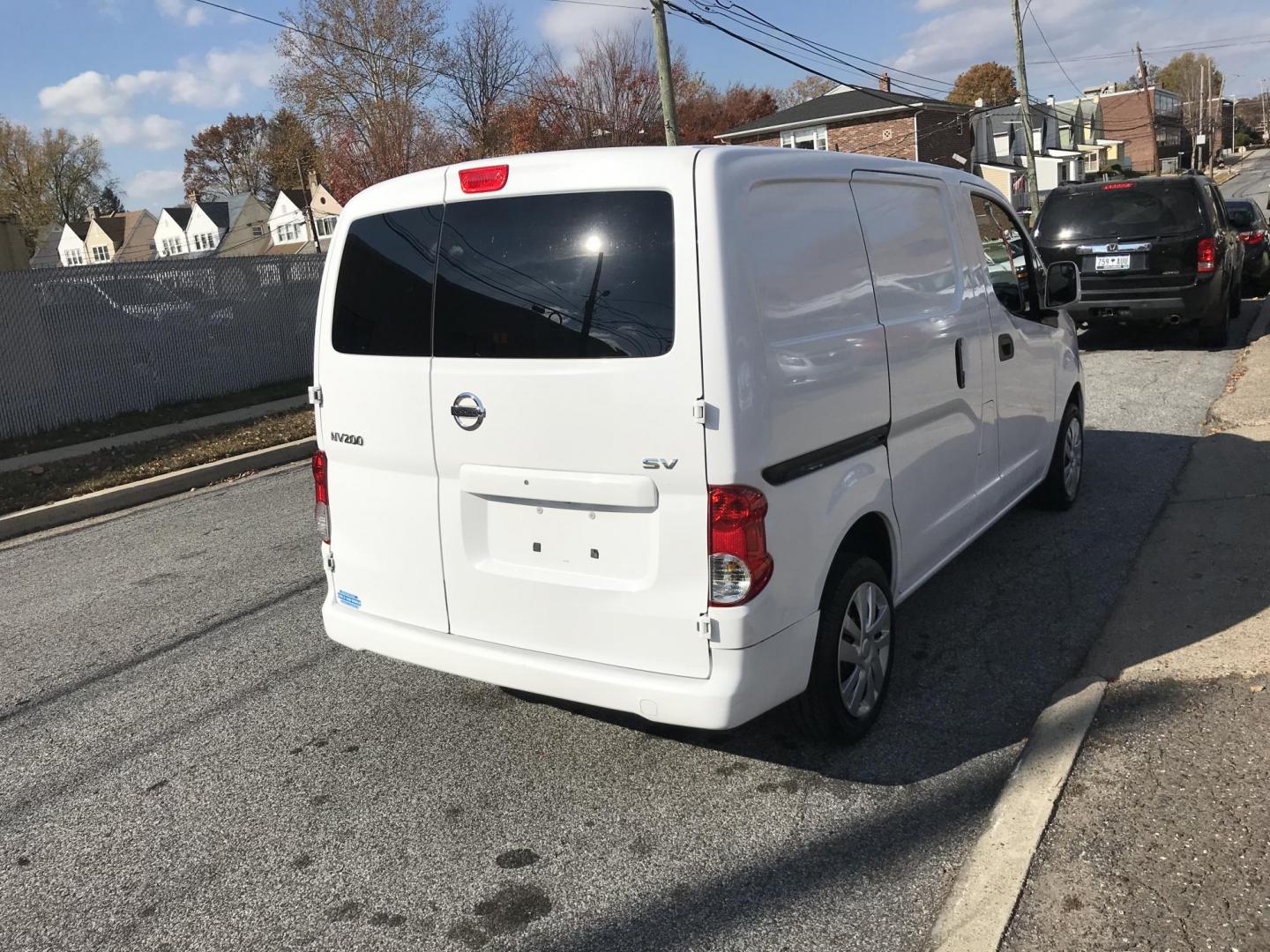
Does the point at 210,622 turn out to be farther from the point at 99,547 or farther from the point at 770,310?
the point at 770,310

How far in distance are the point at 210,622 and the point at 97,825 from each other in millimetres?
2098

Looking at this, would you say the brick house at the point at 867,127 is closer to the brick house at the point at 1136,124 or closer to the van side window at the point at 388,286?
the van side window at the point at 388,286

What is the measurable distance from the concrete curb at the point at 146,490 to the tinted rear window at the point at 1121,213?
29.4 ft

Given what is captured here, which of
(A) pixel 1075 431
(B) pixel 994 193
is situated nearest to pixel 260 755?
(B) pixel 994 193

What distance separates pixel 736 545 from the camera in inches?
118

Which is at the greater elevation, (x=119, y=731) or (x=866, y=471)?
(x=866, y=471)

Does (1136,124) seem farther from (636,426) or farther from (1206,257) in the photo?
(636,426)

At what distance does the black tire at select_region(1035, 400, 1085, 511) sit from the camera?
6141mm

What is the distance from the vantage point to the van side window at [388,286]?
352 cm

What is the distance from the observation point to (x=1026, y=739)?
12.2 ft

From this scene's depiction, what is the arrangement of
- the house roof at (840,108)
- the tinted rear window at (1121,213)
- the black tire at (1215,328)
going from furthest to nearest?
the house roof at (840,108) → the black tire at (1215,328) → the tinted rear window at (1121,213)

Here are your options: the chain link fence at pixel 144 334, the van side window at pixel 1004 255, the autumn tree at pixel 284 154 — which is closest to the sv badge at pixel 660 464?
the van side window at pixel 1004 255

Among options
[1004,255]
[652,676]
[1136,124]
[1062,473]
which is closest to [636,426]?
[652,676]

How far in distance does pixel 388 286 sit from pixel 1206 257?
1075cm
